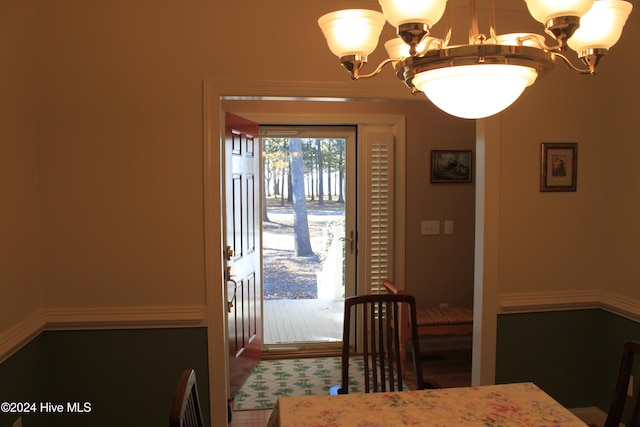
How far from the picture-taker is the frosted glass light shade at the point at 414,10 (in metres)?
1.08

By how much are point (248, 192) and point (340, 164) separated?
2.55 m

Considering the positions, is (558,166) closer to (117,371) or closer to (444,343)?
(444,343)

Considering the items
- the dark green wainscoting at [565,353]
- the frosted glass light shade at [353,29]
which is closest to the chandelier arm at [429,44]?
the frosted glass light shade at [353,29]

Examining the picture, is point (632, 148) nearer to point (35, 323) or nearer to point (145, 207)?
point (145, 207)

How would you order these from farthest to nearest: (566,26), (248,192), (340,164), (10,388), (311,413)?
(340,164) → (248,192) → (10,388) → (311,413) → (566,26)

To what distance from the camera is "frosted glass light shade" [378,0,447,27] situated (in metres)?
1.08

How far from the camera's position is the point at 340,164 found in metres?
6.17

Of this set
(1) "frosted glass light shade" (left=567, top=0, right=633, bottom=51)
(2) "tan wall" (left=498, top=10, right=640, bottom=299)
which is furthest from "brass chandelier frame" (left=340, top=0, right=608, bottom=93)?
(2) "tan wall" (left=498, top=10, right=640, bottom=299)

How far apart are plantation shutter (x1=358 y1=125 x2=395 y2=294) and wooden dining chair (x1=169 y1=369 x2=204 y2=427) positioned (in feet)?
9.88

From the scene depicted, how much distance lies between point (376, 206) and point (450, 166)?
2.49ft

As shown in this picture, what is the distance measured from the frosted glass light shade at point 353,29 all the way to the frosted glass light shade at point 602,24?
545 millimetres

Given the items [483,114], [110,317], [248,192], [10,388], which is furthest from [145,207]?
[483,114]

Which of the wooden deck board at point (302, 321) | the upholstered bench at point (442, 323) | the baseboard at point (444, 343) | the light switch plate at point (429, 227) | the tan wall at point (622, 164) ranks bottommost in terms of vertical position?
the wooden deck board at point (302, 321)

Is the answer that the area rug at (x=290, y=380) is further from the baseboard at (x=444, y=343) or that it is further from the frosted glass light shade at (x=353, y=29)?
the frosted glass light shade at (x=353, y=29)
